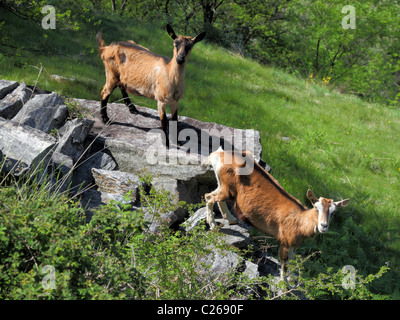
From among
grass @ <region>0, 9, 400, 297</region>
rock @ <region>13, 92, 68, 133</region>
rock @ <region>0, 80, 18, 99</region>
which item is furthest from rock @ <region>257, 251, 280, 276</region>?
rock @ <region>0, 80, 18, 99</region>

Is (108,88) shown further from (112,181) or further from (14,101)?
(112,181)

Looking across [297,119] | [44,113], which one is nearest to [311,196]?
[44,113]

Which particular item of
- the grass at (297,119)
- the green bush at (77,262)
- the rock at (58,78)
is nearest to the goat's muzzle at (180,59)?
the grass at (297,119)

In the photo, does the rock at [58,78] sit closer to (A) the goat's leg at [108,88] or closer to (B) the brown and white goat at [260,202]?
(A) the goat's leg at [108,88]

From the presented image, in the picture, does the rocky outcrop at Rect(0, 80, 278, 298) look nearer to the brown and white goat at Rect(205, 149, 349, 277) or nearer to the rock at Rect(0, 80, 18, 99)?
the rock at Rect(0, 80, 18, 99)

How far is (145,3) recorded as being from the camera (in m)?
22.3

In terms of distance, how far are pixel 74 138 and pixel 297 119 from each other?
738 cm

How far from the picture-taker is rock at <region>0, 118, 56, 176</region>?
5.68 m

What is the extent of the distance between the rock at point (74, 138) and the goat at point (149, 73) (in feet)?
3.49

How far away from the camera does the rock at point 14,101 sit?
725 cm

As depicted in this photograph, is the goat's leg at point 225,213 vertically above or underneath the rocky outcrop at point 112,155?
underneath

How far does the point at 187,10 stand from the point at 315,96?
9.52m

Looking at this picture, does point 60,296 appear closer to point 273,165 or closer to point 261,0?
point 273,165

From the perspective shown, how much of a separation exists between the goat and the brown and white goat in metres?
1.70
